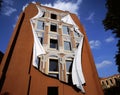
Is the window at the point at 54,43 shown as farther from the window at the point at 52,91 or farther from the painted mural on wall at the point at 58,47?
the window at the point at 52,91

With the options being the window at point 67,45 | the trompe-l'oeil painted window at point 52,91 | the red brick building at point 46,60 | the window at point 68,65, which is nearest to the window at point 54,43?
the red brick building at point 46,60

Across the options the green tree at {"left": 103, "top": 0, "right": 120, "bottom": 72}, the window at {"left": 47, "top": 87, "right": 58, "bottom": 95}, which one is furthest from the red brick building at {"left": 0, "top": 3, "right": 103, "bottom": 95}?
the green tree at {"left": 103, "top": 0, "right": 120, "bottom": 72}

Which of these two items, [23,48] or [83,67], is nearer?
[23,48]

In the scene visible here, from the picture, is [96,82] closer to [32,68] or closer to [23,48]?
[32,68]

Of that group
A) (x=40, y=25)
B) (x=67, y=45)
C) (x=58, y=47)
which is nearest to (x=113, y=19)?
(x=67, y=45)

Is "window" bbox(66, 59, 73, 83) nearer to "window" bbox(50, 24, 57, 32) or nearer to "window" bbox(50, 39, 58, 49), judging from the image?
Result: "window" bbox(50, 39, 58, 49)

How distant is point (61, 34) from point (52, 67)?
436cm

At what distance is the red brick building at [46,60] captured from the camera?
9.88 meters

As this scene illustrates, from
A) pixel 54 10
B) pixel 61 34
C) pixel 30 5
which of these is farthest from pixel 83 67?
pixel 30 5

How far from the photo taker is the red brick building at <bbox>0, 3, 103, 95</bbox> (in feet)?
32.4

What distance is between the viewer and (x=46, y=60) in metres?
11.9

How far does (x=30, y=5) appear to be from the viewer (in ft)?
53.9

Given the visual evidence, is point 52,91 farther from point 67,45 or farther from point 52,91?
point 67,45

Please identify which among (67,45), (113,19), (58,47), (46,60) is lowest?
(46,60)
